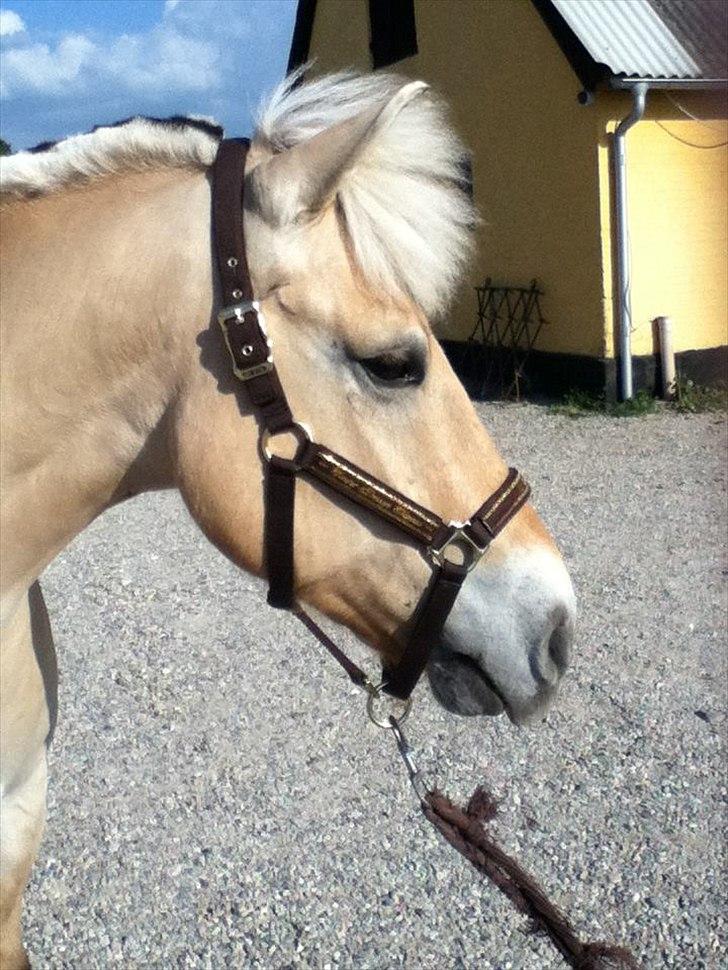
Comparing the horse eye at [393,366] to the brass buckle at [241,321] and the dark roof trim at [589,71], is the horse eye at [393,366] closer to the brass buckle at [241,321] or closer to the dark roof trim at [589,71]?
the brass buckle at [241,321]

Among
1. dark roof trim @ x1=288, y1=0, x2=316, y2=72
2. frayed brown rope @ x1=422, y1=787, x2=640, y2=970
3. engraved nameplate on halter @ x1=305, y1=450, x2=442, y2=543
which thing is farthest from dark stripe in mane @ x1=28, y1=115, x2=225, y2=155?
dark roof trim @ x1=288, y1=0, x2=316, y2=72

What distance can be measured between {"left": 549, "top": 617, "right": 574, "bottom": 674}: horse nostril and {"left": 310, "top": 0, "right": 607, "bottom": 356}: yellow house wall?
8700 millimetres

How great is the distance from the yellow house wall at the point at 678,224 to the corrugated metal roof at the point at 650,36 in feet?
1.30

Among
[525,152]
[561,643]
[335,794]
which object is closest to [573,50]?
[525,152]

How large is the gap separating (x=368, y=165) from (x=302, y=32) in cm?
1439

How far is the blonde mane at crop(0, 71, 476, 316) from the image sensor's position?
156 cm

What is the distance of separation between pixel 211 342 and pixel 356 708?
2.75 m

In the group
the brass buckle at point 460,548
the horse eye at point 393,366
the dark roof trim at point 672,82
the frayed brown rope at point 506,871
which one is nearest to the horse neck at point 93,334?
the horse eye at point 393,366

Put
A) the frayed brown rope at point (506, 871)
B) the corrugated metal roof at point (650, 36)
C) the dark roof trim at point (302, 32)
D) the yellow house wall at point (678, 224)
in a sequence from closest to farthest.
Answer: the frayed brown rope at point (506, 871) < the corrugated metal roof at point (650, 36) < the yellow house wall at point (678, 224) < the dark roof trim at point (302, 32)

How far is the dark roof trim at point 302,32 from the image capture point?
14.2m

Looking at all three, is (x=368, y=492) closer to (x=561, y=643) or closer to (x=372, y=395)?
(x=372, y=395)

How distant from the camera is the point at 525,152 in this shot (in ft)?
35.2

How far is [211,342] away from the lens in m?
1.57

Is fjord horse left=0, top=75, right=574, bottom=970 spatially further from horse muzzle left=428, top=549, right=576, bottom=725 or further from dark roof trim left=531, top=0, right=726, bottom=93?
dark roof trim left=531, top=0, right=726, bottom=93
